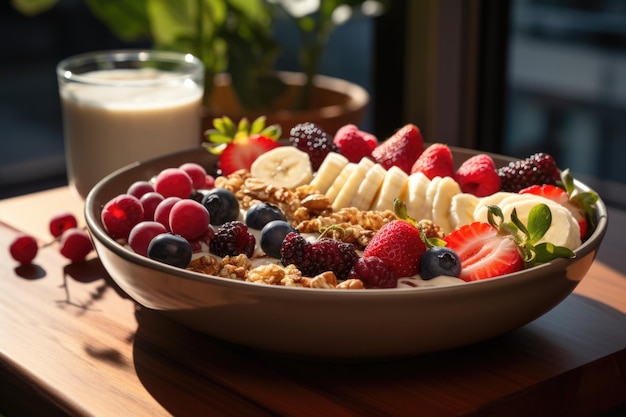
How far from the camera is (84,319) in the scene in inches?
41.1

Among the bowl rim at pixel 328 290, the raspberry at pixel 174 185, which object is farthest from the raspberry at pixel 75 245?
the bowl rim at pixel 328 290

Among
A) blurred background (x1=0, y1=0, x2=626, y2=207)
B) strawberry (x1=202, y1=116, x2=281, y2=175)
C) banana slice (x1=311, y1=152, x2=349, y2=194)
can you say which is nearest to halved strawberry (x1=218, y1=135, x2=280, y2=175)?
strawberry (x1=202, y1=116, x2=281, y2=175)

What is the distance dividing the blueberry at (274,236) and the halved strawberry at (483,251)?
0.56 feet

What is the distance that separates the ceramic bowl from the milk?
579 millimetres

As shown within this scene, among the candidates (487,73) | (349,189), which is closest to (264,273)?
(349,189)

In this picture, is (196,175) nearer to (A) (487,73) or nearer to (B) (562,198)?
(B) (562,198)

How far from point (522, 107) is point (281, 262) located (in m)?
1.84

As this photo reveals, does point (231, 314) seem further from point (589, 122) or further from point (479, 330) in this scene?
point (589, 122)

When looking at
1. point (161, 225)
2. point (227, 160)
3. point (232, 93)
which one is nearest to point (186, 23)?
point (232, 93)

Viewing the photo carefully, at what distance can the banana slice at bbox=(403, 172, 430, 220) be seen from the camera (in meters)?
1.09

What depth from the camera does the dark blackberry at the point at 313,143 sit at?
4.06 ft

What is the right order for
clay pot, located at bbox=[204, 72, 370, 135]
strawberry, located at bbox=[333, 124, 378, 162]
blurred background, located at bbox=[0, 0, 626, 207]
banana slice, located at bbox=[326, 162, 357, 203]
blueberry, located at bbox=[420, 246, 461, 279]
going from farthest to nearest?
blurred background, located at bbox=[0, 0, 626, 207]
clay pot, located at bbox=[204, 72, 370, 135]
strawberry, located at bbox=[333, 124, 378, 162]
banana slice, located at bbox=[326, 162, 357, 203]
blueberry, located at bbox=[420, 246, 461, 279]

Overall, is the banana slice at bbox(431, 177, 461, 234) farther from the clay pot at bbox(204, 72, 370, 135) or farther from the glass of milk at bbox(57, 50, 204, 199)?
the clay pot at bbox(204, 72, 370, 135)

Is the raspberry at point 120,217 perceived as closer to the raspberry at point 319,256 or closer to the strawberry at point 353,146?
the raspberry at point 319,256
